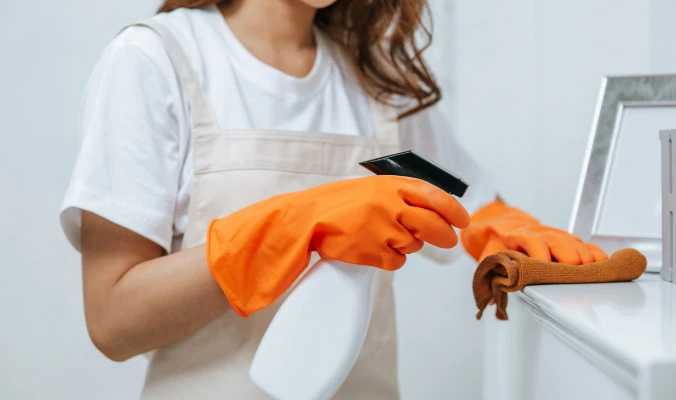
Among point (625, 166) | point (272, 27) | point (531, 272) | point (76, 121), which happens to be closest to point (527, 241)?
point (531, 272)

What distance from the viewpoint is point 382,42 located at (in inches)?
41.9

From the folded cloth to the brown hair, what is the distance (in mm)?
393

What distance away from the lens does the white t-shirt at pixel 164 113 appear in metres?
0.75

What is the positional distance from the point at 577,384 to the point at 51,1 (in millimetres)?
1384

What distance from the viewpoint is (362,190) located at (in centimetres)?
66

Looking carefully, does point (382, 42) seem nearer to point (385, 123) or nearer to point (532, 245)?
point (385, 123)

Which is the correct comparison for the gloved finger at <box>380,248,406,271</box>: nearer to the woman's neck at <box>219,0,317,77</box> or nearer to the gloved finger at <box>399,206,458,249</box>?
the gloved finger at <box>399,206,458,249</box>

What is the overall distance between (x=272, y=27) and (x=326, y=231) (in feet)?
1.39

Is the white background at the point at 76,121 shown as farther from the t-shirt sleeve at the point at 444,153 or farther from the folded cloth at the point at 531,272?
the folded cloth at the point at 531,272

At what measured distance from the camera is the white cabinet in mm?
383

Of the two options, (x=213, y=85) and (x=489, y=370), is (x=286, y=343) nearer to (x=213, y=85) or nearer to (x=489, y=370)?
(x=213, y=85)

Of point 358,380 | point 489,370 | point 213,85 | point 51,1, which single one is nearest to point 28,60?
point 51,1

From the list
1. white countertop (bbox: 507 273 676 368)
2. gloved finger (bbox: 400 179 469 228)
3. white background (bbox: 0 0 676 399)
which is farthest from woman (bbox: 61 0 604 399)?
white background (bbox: 0 0 676 399)

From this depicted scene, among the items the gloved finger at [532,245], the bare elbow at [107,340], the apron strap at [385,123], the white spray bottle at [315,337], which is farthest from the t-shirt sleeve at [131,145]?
the gloved finger at [532,245]
